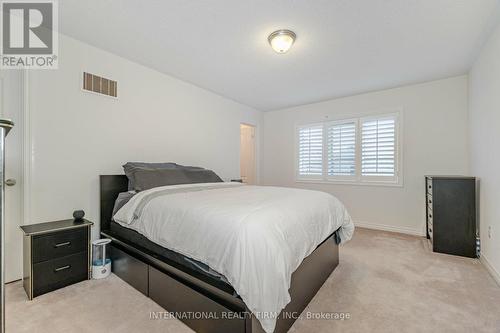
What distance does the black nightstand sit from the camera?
1910 mm

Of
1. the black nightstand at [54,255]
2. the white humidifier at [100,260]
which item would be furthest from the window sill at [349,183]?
the black nightstand at [54,255]

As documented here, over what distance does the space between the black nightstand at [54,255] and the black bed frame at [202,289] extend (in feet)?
0.90

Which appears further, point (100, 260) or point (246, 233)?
point (100, 260)

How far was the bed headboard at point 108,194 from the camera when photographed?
2.61 metres

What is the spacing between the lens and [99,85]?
2.65 m

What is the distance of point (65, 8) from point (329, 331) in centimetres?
339

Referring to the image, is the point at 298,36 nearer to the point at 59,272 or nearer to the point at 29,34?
the point at 29,34

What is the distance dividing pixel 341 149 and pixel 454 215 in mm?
1993

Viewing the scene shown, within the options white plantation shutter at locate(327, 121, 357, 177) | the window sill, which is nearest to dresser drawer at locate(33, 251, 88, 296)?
the window sill

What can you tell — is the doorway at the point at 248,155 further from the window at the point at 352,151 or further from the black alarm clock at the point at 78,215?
the black alarm clock at the point at 78,215

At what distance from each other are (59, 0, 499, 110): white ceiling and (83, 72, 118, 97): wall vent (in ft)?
1.21

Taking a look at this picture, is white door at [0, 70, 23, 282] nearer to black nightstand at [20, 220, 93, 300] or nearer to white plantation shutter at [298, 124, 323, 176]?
black nightstand at [20, 220, 93, 300]

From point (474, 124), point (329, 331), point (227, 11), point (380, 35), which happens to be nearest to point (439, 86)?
point (474, 124)

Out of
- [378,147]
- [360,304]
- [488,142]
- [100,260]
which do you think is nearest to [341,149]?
[378,147]
